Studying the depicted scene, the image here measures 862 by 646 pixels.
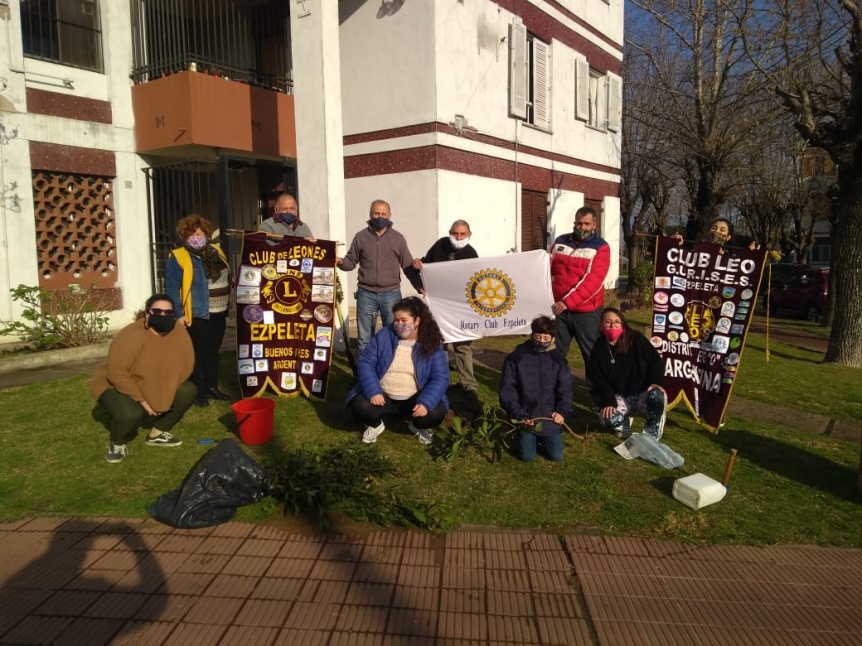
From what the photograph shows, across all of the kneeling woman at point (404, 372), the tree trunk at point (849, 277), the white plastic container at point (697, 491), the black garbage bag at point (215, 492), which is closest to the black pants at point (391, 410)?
the kneeling woman at point (404, 372)

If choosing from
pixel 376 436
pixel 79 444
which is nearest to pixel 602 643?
pixel 376 436

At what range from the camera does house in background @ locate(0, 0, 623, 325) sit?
33.6 feet

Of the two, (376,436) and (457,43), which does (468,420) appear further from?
(457,43)

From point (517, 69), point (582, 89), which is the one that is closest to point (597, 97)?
point (582, 89)

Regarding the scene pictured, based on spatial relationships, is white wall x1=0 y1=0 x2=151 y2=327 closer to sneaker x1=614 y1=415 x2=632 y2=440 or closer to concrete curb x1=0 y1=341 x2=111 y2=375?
concrete curb x1=0 y1=341 x2=111 y2=375

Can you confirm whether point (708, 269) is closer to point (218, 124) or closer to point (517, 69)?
point (218, 124)

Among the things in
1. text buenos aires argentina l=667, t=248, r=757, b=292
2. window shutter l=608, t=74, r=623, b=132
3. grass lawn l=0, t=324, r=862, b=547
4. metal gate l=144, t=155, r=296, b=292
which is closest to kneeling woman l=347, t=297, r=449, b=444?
grass lawn l=0, t=324, r=862, b=547

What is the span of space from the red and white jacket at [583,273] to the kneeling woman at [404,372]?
1695mm

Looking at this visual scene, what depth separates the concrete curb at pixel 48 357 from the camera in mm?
8336

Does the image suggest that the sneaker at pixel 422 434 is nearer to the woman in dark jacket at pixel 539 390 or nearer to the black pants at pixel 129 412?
the woman in dark jacket at pixel 539 390

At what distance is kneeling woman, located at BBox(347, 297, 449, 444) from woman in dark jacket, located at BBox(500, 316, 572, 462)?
0.55 m

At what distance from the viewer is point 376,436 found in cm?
544

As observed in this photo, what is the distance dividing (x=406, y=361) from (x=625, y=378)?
6.15ft

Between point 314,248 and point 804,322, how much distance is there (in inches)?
643
